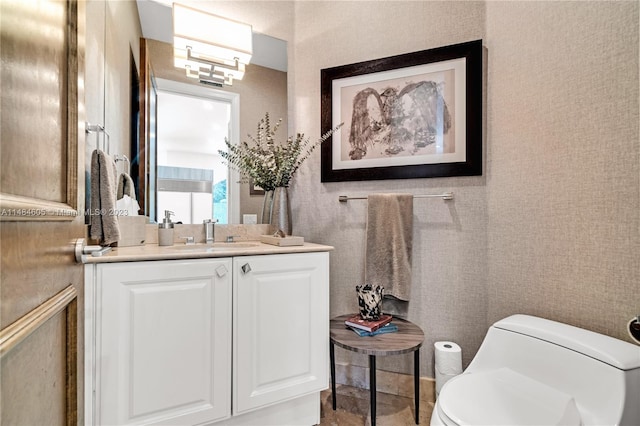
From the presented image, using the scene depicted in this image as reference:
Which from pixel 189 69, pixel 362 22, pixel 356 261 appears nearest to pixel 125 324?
pixel 356 261

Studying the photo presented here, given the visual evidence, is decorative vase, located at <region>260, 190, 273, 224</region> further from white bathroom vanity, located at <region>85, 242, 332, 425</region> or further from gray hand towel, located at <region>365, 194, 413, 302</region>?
gray hand towel, located at <region>365, 194, 413, 302</region>

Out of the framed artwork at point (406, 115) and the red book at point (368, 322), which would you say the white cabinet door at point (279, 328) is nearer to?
the red book at point (368, 322)

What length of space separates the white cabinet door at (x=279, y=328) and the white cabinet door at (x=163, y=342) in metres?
0.06

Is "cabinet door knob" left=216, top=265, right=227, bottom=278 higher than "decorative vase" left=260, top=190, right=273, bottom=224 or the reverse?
the reverse

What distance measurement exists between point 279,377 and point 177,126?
140 cm

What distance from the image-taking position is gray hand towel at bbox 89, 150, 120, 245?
1.14m

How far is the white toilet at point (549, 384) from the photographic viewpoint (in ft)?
3.05

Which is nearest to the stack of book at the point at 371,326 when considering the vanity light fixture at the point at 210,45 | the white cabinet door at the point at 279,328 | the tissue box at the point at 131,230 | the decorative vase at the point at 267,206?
the white cabinet door at the point at 279,328

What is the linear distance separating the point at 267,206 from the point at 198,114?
0.66m

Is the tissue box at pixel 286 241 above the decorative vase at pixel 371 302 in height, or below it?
above

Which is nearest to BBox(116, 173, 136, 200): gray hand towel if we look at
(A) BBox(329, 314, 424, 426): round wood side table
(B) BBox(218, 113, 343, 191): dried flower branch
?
(B) BBox(218, 113, 343, 191): dried flower branch

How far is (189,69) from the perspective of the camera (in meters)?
1.77

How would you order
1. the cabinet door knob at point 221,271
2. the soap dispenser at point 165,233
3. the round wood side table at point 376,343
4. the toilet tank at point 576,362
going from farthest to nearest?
the soap dispenser at point 165,233, the round wood side table at point 376,343, the cabinet door knob at point 221,271, the toilet tank at point 576,362

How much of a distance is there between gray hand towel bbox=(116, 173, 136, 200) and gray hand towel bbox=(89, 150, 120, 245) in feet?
0.91
